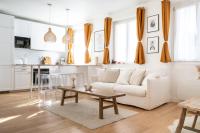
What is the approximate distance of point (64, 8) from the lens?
5383mm

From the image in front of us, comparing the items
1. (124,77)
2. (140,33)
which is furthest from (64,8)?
(124,77)

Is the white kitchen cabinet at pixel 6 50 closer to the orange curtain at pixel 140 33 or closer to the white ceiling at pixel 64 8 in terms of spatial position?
the white ceiling at pixel 64 8

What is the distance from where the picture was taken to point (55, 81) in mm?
6434

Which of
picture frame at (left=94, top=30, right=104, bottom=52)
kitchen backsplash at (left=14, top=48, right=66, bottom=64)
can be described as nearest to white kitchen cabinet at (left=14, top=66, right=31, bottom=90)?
kitchen backsplash at (left=14, top=48, right=66, bottom=64)

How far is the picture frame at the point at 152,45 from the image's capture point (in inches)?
183

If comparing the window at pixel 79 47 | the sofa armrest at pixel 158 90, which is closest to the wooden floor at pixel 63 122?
the sofa armrest at pixel 158 90

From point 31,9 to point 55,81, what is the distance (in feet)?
8.81

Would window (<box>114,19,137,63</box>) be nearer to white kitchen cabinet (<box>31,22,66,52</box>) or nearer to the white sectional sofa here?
the white sectional sofa

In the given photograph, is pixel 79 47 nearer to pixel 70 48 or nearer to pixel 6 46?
pixel 70 48

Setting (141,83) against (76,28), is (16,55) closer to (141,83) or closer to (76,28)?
(76,28)

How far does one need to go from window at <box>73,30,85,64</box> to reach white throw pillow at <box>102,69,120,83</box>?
8.98ft

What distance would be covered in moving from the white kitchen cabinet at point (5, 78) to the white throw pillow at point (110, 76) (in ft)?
10.8

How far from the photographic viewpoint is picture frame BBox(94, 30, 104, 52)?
636cm

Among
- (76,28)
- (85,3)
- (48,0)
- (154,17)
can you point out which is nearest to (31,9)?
(48,0)
